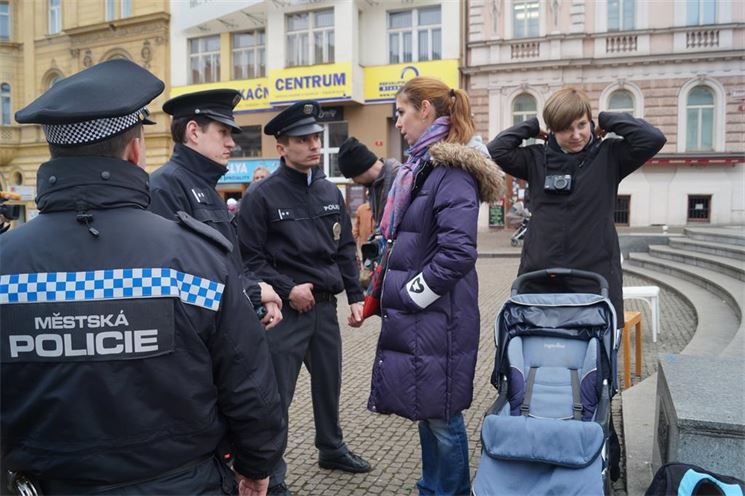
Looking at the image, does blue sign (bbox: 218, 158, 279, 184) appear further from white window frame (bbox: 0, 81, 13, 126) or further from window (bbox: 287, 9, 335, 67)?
white window frame (bbox: 0, 81, 13, 126)

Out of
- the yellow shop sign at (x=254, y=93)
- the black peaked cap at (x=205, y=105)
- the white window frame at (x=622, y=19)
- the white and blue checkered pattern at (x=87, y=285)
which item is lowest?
the white and blue checkered pattern at (x=87, y=285)

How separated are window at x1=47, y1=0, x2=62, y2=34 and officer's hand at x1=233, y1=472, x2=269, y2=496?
36597mm

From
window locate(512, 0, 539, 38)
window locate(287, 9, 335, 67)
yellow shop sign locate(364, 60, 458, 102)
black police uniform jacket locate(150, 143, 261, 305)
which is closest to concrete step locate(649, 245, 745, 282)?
black police uniform jacket locate(150, 143, 261, 305)

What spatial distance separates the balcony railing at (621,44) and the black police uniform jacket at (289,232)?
844 inches

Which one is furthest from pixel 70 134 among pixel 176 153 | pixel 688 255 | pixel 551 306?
pixel 688 255

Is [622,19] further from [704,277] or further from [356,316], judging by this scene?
[356,316]

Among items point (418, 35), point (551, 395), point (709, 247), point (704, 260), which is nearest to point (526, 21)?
point (418, 35)

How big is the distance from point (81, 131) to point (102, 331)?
53cm

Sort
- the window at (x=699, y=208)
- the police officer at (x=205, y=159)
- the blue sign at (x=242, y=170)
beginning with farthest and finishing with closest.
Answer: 1. the blue sign at (x=242, y=170)
2. the window at (x=699, y=208)
3. the police officer at (x=205, y=159)

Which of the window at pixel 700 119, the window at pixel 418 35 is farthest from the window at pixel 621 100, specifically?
the window at pixel 418 35

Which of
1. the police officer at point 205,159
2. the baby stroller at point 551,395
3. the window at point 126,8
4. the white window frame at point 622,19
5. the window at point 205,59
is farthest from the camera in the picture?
the window at point 126,8

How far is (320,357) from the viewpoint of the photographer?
3951 mm

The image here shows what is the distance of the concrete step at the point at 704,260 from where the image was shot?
29.6ft

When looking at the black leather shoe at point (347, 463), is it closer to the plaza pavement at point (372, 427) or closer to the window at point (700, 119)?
the plaza pavement at point (372, 427)
